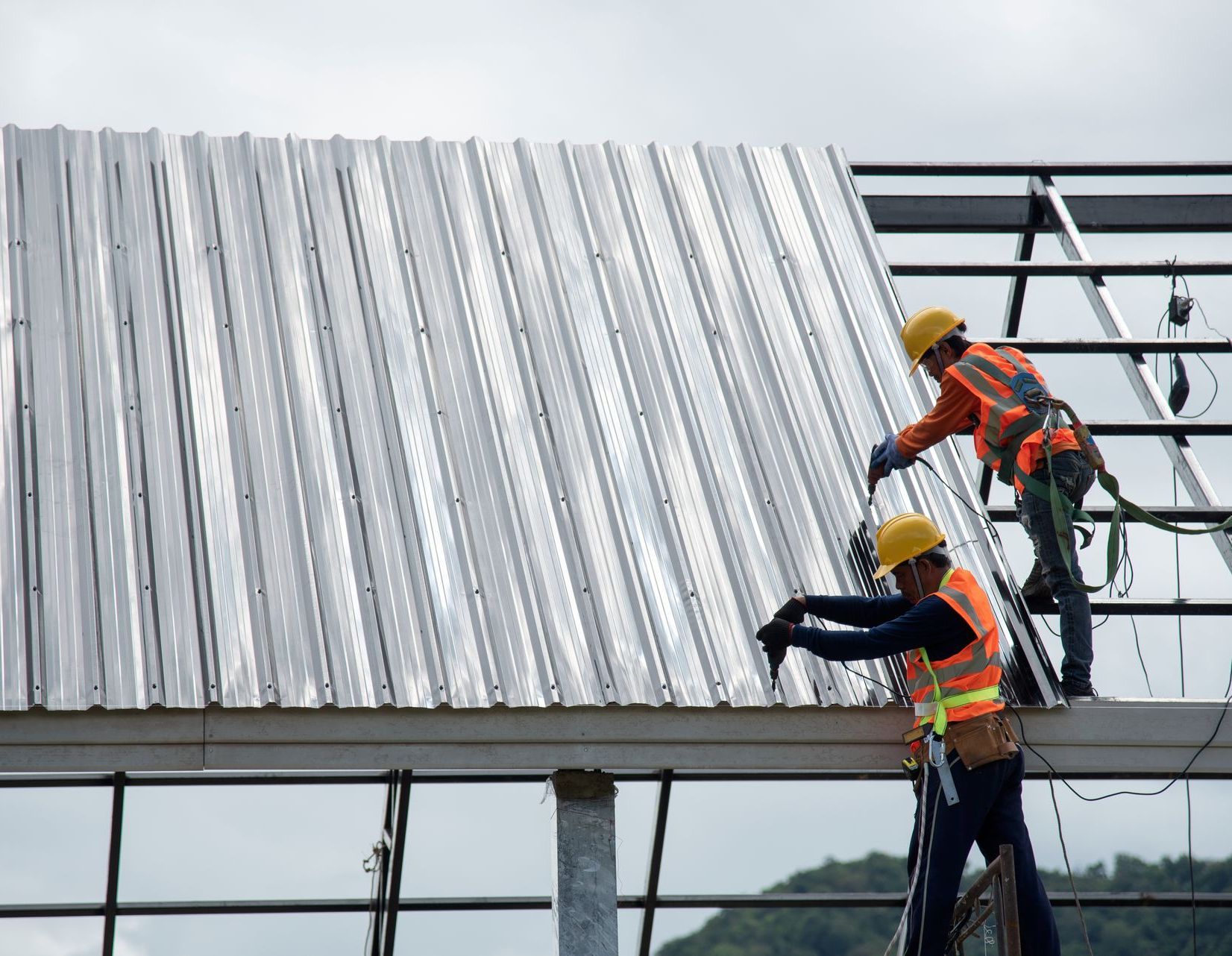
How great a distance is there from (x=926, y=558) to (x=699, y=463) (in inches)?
66.9

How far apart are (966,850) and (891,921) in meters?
1.55

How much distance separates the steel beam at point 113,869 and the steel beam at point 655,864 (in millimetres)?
2629

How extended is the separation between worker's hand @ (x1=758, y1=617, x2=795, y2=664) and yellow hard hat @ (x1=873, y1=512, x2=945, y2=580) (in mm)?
778

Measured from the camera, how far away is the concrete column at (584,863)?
6.52 metres

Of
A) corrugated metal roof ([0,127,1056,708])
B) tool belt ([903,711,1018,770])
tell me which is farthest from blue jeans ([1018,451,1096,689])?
tool belt ([903,711,1018,770])

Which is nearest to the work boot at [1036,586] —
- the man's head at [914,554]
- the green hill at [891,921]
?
the man's head at [914,554]

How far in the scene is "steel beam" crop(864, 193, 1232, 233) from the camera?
11719 mm

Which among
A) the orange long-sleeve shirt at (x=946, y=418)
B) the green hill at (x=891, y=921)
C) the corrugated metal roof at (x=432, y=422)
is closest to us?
the corrugated metal roof at (x=432, y=422)

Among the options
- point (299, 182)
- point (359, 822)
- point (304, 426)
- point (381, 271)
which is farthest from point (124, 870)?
point (299, 182)

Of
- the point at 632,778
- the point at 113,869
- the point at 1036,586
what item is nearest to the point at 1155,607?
the point at 1036,586

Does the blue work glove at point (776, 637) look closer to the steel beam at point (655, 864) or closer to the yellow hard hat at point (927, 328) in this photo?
the steel beam at point (655, 864)

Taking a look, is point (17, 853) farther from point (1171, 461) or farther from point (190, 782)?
point (1171, 461)

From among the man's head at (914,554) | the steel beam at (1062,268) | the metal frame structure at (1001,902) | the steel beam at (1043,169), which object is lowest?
the metal frame structure at (1001,902)

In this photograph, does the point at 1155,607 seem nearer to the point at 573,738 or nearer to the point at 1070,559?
the point at 1070,559
